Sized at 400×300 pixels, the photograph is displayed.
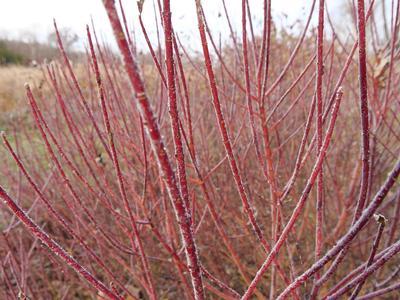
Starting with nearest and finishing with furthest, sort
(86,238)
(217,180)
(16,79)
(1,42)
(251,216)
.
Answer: (251,216) → (217,180) → (86,238) → (16,79) → (1,42)

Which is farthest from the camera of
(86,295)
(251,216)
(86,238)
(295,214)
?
(86,295)

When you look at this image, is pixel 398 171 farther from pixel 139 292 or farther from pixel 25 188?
pixel 25 188

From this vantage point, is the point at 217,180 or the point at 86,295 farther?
the point at 86,295

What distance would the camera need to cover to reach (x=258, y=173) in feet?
9.39

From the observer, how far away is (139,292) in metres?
3.12

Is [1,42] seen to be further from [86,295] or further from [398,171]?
[398,171]

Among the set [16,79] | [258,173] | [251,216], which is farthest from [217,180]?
[16,79]

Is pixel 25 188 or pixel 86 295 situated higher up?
pixel 25 188

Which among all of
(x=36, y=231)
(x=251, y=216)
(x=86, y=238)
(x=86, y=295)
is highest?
(x=36, y=231)

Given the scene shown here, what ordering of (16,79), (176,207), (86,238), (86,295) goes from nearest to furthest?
(176,207), (86,238), (86,295), (16,79)

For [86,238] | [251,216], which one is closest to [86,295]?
[86,238]

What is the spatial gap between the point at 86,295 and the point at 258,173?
6.01ft

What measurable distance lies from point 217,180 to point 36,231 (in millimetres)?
1860

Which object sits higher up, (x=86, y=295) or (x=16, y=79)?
(x=16, y=79)
